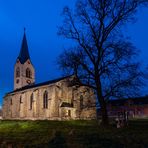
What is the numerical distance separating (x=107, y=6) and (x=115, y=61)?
190 inches

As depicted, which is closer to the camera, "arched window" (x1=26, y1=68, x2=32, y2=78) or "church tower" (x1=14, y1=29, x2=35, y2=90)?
"church tower" (x1=14, y1=29, x2=35, y2=90)

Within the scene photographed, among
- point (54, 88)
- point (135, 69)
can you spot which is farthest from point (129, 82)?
point (54, 88)

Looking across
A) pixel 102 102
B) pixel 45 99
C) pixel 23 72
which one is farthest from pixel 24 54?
pixel 102 102

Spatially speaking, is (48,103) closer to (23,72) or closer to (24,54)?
(23,72)

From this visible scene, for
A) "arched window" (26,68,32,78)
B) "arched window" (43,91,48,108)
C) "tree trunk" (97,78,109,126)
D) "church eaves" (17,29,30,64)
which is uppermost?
"church eaves" (17,29,30,64)

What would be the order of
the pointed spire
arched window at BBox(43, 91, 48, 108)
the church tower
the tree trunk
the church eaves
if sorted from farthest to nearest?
the pointed spire < the church eaves < the church tower < arched window at BBox(43, 91, 48, 108) < the tree trunk

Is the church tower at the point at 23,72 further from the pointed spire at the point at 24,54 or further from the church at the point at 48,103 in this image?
the church at the point at 48,103

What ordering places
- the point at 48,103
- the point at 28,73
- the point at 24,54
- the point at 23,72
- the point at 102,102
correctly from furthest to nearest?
the point at 24,54 → the point at 28,73 → the point at 23,72 → the point at 48,103 → the point at 102,102

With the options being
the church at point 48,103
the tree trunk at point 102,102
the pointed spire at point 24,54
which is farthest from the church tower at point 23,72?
the tree trunk at point 102,102

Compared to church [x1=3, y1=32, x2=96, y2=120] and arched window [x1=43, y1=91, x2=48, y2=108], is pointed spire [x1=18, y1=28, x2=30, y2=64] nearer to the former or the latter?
church [x1=3, y1=32, x2=96, y2=120]

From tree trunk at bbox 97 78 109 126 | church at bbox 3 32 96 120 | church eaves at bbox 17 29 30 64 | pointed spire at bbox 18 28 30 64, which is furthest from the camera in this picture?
pointed spire at bbox 18 28 30 64

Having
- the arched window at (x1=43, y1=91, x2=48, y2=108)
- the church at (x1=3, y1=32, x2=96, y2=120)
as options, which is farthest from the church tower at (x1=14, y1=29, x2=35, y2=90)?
the arched window at (x1=43, y1=91, x2=48, y2=108)

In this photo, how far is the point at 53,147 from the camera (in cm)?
1380

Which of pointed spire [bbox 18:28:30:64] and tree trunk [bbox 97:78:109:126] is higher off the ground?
pointed spire [bbox 18:28:30:64]
